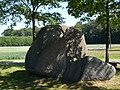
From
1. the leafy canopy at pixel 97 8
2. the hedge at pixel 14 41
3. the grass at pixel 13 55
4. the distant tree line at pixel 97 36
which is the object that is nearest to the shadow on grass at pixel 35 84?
the leafy canopy at pixel 97 8

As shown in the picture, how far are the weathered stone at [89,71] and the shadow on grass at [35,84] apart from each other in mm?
470

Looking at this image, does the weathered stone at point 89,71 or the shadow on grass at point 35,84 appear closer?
the shadow on grass at point 35,84

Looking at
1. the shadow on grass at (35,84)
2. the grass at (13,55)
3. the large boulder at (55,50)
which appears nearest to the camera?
the shadow on grass at (35,84)

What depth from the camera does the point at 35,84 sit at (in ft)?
39.4

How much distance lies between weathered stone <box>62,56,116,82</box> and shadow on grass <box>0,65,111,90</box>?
1.54 feet

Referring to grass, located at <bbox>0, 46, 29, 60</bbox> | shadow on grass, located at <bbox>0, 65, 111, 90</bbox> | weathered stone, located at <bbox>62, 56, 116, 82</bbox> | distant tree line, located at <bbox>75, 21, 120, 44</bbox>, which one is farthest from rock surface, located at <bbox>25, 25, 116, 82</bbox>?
distant tree line, located at <bbox>75, 21, 120, 44</bbox>

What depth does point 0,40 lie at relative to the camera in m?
67.4

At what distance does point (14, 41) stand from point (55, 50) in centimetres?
5754

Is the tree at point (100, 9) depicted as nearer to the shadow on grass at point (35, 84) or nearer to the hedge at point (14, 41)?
the shadow on grass at point (35, 84)

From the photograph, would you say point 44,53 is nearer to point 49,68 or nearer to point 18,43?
point 49,68

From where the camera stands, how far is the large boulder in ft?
43.1

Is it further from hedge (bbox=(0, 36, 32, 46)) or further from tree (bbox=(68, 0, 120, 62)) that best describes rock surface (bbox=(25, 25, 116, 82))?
hedge (bbox=(0, 36, 32, 46))

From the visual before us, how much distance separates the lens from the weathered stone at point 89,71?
12.4 m

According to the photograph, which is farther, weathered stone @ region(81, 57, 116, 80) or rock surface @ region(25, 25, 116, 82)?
rock surface @ region(25, 25, 116, 82)
